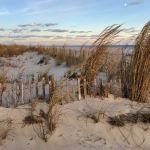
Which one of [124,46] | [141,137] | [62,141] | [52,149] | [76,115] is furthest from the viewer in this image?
[124,46]

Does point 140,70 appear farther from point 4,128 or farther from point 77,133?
point 4,128

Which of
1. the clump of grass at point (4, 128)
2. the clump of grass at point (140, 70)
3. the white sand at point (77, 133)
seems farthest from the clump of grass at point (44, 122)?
the clump of grass at point (140, 70)

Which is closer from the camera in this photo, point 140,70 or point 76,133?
point 76,133

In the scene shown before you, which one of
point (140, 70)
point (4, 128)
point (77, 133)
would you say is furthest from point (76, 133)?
point (140, 70)

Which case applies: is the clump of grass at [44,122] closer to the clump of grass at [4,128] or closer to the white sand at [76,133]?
the white sand at [76,133]

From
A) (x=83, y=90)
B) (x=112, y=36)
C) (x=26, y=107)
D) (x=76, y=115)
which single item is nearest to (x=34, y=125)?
(x=26, y=107)

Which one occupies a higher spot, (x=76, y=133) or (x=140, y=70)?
(x=140, y=70)

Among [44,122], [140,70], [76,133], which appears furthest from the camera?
[140,70]

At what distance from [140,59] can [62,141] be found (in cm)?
229

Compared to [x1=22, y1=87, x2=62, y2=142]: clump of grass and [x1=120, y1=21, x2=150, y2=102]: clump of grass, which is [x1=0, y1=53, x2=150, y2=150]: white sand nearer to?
[x1=22, y1=87, x2=62, y2=142]: clump of grass

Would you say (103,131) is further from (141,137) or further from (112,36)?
(112,36)

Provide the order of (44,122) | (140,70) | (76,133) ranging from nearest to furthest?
(76,133), (44,122), (140,70)

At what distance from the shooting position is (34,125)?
2602 millimetres

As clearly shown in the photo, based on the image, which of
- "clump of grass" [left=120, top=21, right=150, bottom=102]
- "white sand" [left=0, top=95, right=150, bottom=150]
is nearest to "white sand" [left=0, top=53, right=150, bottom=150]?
"white sand" [left=0, top=95, right=150, bottom=150]
